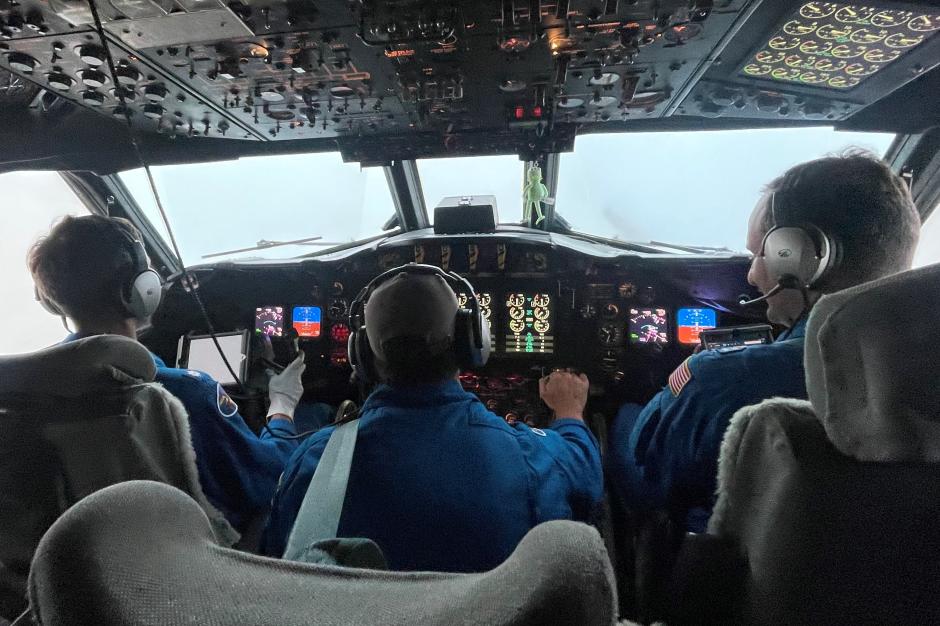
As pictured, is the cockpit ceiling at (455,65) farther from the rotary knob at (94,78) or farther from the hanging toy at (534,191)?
the hanging toy at (534,191)

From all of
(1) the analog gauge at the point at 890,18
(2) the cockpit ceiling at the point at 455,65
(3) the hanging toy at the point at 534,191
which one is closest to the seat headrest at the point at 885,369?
(2) the cockpit ceiling at the point at 455,65

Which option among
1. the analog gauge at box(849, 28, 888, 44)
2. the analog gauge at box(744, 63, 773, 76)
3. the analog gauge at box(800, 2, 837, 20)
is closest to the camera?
the analog gauge at box(800, 2, 837, 20)

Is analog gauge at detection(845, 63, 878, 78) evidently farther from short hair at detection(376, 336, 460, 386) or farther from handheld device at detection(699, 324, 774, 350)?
short hair at detection(376, 336, 460, 386)

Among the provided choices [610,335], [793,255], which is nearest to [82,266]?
[793,255]

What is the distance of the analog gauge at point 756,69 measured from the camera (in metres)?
1.62

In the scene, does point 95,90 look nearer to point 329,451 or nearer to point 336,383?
point 336,383

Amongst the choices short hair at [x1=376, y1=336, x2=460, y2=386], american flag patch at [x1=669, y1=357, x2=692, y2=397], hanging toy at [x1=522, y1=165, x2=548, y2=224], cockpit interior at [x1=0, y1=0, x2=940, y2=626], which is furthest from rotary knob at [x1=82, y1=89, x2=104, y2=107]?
american flag patch at [x1=669, y1=357, x2=692, y2=397]

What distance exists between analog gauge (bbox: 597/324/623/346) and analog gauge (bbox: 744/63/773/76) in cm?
123

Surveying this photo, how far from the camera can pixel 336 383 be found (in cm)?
261

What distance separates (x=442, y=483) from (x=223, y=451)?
830 millimetres

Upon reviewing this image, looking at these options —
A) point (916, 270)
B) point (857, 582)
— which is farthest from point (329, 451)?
point (916, 270)

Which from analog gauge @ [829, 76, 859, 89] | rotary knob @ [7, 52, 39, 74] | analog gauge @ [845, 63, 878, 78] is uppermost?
rotary knob @ [7, 52, 39, 74]

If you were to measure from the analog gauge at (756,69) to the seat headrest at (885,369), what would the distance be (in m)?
1.40

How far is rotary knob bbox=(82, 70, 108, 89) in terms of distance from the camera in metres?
1.71
